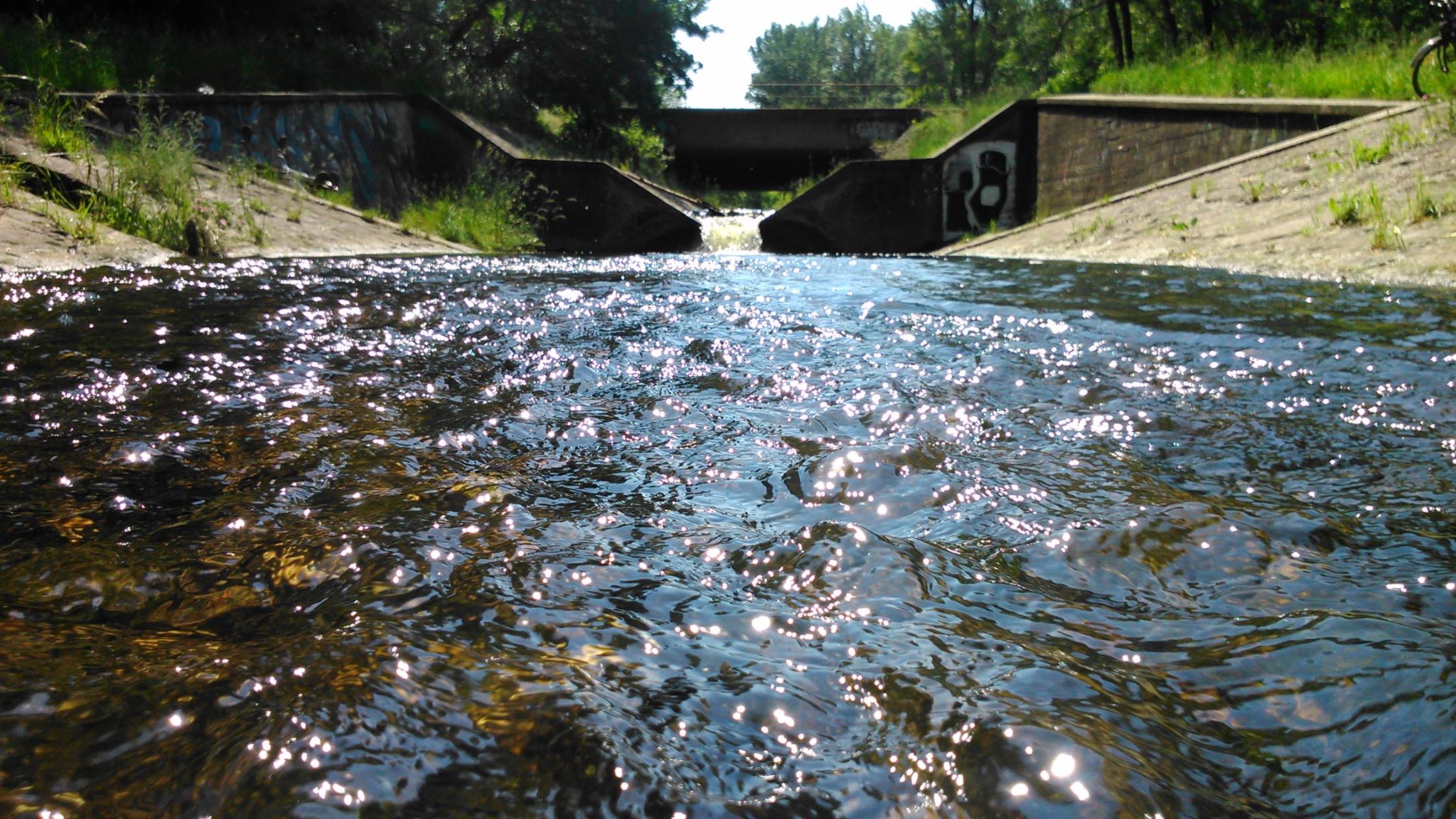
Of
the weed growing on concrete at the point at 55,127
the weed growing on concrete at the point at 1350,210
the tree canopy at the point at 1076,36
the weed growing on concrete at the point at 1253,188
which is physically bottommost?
the weed growing on concrete at the point at 1350,210

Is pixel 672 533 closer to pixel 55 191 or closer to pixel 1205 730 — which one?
pixel 1205 730

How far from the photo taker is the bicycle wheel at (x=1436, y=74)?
9656mm

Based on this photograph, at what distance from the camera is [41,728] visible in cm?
146

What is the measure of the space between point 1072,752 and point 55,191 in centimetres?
905

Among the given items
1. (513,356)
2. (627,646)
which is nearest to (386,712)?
→ (627,646)

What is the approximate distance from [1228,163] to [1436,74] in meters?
2.06

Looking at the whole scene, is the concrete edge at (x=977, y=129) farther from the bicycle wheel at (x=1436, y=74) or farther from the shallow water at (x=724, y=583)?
the shallow water at (x=724, y=583)

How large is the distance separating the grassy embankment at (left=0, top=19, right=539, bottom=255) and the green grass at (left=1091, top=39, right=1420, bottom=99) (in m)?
12.1

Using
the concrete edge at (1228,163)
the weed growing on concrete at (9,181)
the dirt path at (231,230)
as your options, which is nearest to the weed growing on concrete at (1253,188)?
the concrete edge at (1228,163)

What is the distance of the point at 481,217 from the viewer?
14.8m

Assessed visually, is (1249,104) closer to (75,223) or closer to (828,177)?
(828,177)

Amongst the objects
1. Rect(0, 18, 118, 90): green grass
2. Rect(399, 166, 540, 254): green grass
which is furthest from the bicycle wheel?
Rect(0, 18, 118, 90): green grass

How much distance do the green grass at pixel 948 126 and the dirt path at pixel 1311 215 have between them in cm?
698

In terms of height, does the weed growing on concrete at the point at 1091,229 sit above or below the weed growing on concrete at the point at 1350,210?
below
